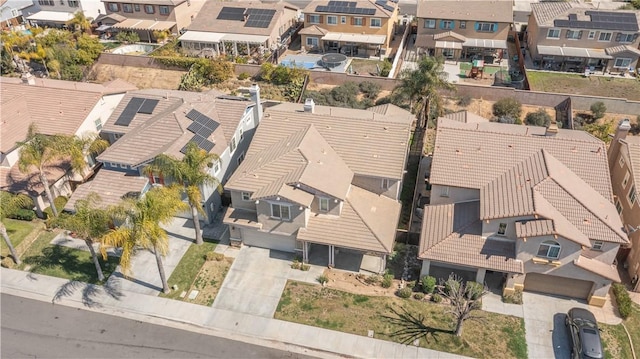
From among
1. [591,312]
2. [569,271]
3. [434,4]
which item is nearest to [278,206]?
[569,271]

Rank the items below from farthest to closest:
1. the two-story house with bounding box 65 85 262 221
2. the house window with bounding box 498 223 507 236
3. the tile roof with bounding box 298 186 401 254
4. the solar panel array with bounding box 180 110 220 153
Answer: the solar panel array with bounding box 180 110 220 153
the two-story house with bounding box 65 85 262 221
the tile roof with bounding box 298 186 401 254
the house window with bounding box 498 223 507 236

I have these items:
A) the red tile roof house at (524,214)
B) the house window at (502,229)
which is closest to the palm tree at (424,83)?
the red tile roof house at (524,214)

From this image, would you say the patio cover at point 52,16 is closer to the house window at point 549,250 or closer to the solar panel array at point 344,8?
the solar panel array at point 344,8

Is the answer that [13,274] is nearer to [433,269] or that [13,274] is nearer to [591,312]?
[433,269]

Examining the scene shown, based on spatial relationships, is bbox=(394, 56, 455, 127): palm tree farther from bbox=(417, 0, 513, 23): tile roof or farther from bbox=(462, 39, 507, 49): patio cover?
bbox=(417, 0, 513, 23): tile roof

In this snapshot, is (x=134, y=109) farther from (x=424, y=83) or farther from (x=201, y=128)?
(x=424, y=83)

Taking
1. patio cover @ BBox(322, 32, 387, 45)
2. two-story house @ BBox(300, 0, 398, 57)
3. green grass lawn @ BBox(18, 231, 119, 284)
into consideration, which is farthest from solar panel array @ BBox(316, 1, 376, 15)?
green grass lawn @ BBox(18, 231, 119, 284)
